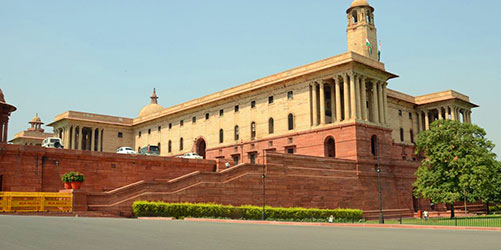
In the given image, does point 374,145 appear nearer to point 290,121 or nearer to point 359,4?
point 290,121

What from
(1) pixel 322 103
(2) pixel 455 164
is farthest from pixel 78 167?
(2) pixel 455 164

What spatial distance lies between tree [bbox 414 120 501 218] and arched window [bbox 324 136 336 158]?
28.6ft

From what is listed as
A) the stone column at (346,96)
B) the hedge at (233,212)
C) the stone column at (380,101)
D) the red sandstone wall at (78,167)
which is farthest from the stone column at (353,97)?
the red sandstone wall at (78,167)

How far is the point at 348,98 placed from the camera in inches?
1868

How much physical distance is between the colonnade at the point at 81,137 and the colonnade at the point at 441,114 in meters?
51.6

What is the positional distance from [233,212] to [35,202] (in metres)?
13.7

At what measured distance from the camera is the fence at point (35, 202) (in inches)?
1072

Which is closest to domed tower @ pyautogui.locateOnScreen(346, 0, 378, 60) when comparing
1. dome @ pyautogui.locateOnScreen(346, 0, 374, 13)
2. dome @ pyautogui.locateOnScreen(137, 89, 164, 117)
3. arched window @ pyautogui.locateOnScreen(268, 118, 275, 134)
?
dome @ pyautogui.locateOnScreen(346, 0, 374, 13)

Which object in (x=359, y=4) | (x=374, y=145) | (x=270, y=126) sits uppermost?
(x=359, y=4)

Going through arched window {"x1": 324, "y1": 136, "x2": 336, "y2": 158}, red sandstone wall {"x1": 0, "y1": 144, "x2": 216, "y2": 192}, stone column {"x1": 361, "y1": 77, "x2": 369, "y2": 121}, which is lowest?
red sandstone wall {"x1": 0, "y1": 144, "x2": 216, "y2": 192}

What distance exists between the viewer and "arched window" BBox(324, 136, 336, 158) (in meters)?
47.5

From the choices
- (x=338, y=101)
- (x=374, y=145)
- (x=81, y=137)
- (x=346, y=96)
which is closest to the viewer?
(x=346, y=96)

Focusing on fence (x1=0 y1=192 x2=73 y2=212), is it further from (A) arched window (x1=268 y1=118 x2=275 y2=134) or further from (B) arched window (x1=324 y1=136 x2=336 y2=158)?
(A) arched window (x1=268 y1=118 x2=275 y2=134)

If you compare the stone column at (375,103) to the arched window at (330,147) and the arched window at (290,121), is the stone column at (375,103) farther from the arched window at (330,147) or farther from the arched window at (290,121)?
the arched window at (290,121)
